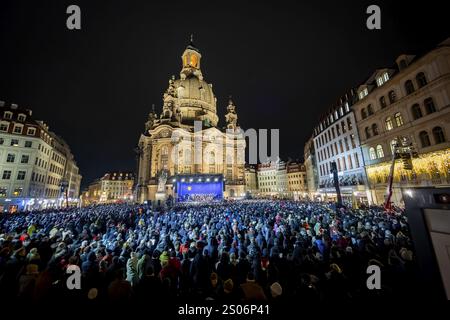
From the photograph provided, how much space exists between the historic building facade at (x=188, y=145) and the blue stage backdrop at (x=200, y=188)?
4.07 metres

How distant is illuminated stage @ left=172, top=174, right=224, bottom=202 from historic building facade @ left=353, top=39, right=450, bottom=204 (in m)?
28.9

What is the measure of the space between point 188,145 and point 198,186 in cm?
1643

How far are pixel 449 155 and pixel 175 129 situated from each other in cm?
5117

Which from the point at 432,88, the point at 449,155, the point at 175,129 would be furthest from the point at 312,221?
the point at 175,129

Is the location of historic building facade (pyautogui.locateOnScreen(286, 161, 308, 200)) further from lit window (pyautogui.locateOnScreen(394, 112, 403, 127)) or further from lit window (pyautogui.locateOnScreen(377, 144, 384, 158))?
lit window (pyautogui.locateOnScreen(394, 112, 403, 127))

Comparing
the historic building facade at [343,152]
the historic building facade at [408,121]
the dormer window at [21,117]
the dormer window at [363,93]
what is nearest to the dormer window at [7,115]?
the dormer window at [21,117]

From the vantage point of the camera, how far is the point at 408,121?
19.4 metres

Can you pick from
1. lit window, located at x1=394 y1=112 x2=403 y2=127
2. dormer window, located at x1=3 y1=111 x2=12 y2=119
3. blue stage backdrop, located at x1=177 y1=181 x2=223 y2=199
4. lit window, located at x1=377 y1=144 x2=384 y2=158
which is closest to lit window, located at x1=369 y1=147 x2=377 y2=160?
lit window, located at x1=377 y1=144 x2=384 y2=158

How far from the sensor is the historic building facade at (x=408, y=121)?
53.5 feet

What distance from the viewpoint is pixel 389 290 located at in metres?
4.17

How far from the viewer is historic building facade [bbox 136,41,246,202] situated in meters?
52.5

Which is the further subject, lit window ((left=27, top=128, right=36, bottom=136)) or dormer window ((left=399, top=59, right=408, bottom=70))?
lit window ((left=27, top=128, right=36, bottom=136))

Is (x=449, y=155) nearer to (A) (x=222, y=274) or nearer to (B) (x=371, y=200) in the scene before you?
(B) (x=371, y=200)

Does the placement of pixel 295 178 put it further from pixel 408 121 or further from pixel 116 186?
pixel 116 186
